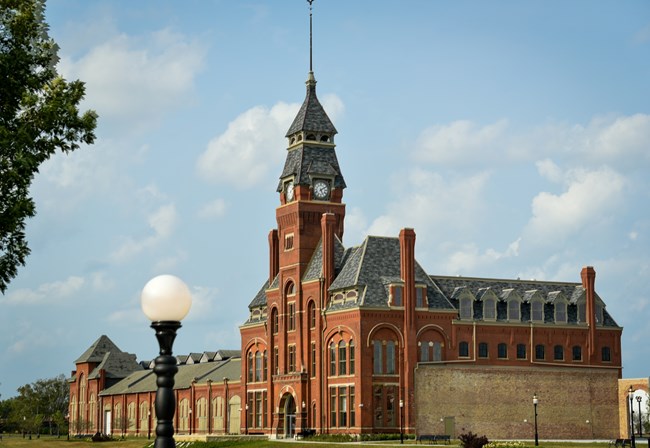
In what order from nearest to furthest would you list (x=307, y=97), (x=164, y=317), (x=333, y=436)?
(x=164, y=317) < (x=333, y=436) < (x=307, y=97)

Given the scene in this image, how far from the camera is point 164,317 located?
1433cm

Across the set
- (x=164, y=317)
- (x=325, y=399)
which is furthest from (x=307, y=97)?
(x=164, y=317)

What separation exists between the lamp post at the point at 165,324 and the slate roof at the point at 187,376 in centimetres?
10063

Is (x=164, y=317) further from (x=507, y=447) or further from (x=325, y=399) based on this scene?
(x=325, y=399)

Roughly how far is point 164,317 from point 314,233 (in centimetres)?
8331

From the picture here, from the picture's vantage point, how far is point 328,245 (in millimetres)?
92812

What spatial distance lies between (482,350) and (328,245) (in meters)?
16.5

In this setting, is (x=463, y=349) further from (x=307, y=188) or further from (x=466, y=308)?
(x=307, y=188)

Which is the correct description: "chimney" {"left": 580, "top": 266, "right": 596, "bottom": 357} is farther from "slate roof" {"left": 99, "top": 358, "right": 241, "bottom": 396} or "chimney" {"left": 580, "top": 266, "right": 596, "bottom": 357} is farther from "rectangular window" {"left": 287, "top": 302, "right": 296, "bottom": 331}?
"slate roof" {"left": 99, "top": 358, "right": 241, "bottom": 396}

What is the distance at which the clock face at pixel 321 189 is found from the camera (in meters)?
98.6

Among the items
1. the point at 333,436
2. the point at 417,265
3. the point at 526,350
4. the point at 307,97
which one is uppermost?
the point at 307,97

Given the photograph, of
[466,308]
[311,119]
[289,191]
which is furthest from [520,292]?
[311,119]

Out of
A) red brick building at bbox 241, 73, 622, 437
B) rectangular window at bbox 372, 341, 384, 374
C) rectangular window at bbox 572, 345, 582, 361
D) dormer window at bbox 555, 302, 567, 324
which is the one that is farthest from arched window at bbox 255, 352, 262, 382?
rectangular window at bbox 572, 345, 582, 361

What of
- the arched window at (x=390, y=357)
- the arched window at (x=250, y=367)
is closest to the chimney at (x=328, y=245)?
the arched window at (x=390, y=357)
